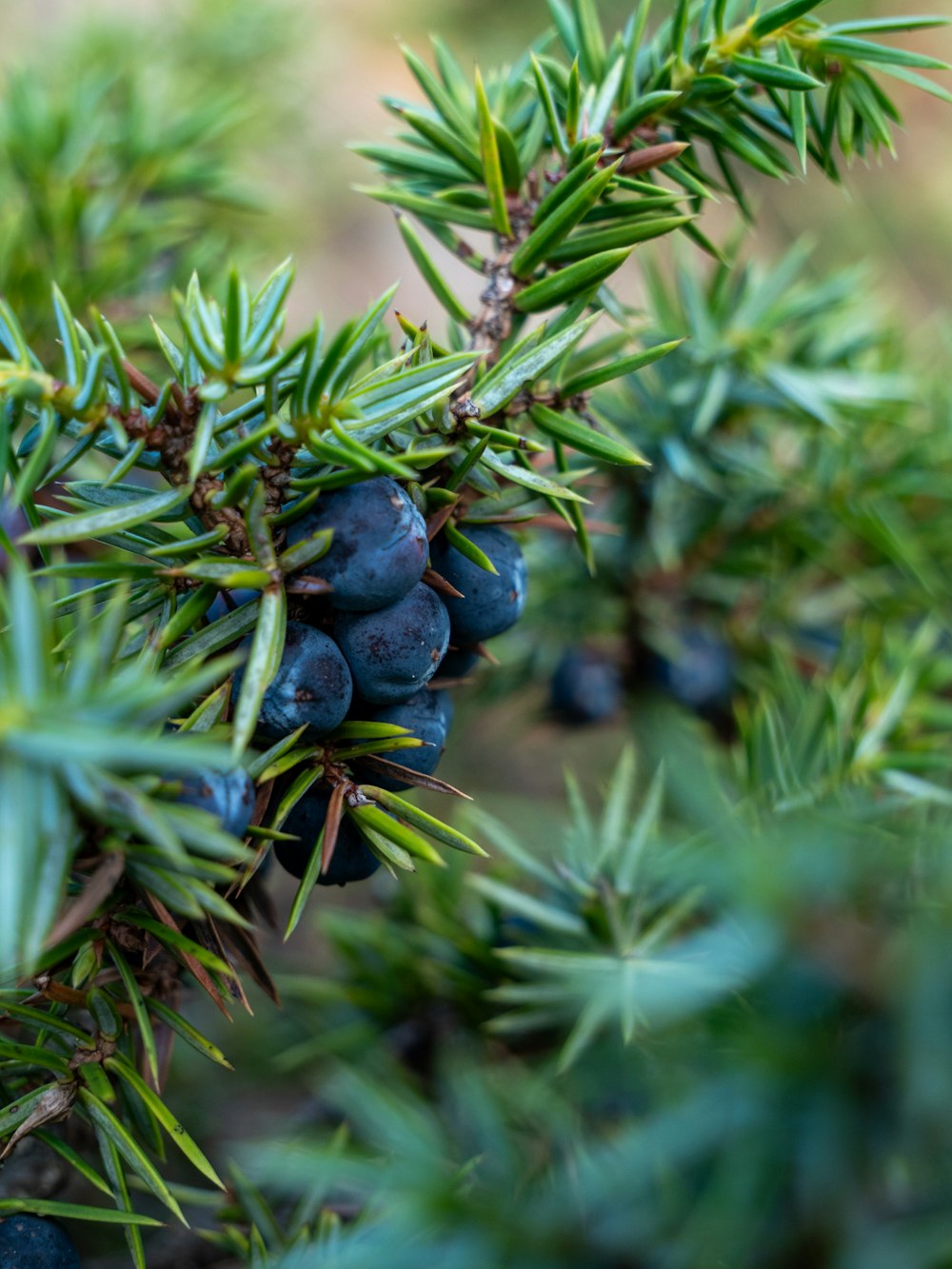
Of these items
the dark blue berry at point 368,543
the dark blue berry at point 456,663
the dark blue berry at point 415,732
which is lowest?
the dark blue berry at point 415,732

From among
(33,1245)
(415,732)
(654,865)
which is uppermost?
(415,732)

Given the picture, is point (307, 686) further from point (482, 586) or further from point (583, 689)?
point (583, 689)

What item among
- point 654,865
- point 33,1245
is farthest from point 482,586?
point 33,1245

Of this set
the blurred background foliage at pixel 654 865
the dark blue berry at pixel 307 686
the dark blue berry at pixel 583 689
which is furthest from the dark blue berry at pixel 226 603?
the dark blue berry at pixel 583 689

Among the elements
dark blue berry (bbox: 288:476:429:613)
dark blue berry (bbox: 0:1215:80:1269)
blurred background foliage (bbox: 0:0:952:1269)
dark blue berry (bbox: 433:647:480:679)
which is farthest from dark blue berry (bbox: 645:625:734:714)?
dark blue berry (bbox: 0:1215:80:1269)

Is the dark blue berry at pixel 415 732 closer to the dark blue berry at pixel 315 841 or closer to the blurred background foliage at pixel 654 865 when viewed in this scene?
the dark blue berry at pixel 315 841

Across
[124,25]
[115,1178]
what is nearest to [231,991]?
[115,1178]

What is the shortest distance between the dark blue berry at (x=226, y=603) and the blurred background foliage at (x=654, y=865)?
0.80 ft

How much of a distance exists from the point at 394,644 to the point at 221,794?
0.09 metres

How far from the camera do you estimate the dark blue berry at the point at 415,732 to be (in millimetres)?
420

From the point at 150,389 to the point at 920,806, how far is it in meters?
0.54

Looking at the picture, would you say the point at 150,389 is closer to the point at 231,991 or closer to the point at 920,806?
the point at 231,991

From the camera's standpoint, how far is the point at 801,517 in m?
0.84

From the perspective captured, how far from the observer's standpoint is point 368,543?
14.6 inches
